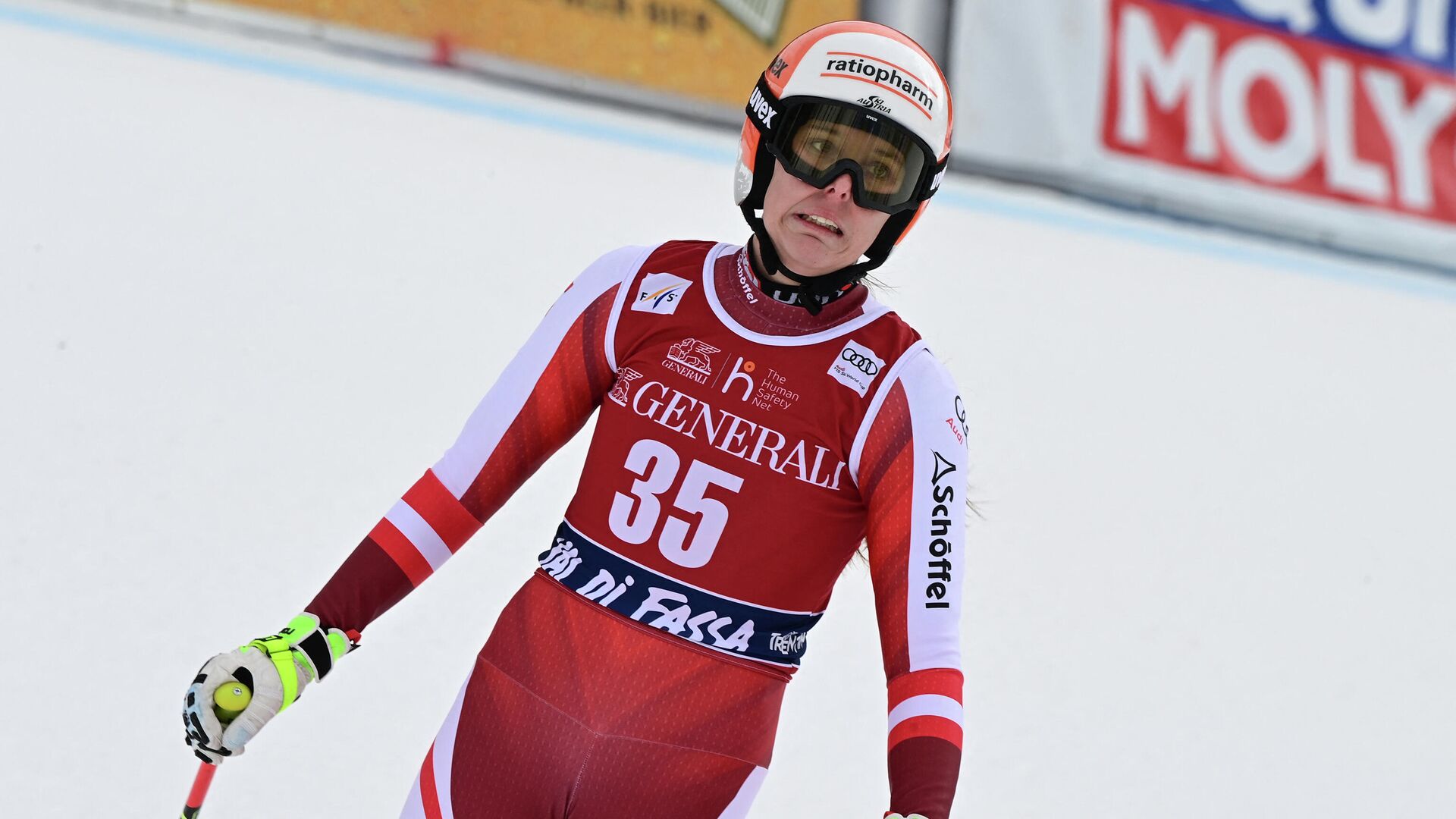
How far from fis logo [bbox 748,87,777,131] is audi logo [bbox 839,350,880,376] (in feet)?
1.00

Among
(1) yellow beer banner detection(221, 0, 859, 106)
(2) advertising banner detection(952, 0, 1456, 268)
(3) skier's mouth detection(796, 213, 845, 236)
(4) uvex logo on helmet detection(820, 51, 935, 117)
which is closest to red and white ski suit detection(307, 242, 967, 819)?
(3) skier's mouth detection(796, 213, 845, 236)

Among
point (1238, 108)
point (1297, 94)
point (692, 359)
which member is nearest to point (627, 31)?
point (1238, 108)

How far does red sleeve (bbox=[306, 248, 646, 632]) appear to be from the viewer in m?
1.87

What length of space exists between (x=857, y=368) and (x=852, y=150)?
0.90ft

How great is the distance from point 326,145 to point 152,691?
3.59 meters

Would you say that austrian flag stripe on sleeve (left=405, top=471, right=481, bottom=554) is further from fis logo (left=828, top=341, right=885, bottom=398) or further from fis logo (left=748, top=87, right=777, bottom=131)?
fis logo (left=748, top=87, right=777, bottom=131)

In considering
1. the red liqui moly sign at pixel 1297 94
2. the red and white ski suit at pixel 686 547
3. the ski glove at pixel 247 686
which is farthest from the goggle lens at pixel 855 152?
the red liqui moly sign at pixel 1297 94

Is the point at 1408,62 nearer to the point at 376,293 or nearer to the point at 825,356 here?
the point at 376,293

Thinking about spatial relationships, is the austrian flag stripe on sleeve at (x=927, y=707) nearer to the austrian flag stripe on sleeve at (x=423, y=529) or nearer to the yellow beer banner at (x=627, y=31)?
the austrian flag stripe on sleeve at (x=423, y=529)

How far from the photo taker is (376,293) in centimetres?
468

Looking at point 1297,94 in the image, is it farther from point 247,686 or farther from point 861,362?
point 247,686

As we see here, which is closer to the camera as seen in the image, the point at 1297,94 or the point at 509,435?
the point at 509,435

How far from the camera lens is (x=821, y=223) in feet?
5.98

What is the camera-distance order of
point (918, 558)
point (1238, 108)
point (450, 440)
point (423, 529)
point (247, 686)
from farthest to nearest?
1. point (1238, 108)
2. point (450, 440)
3. point (423, 529)
4. point (918, 558)
5. point (247, 686)
